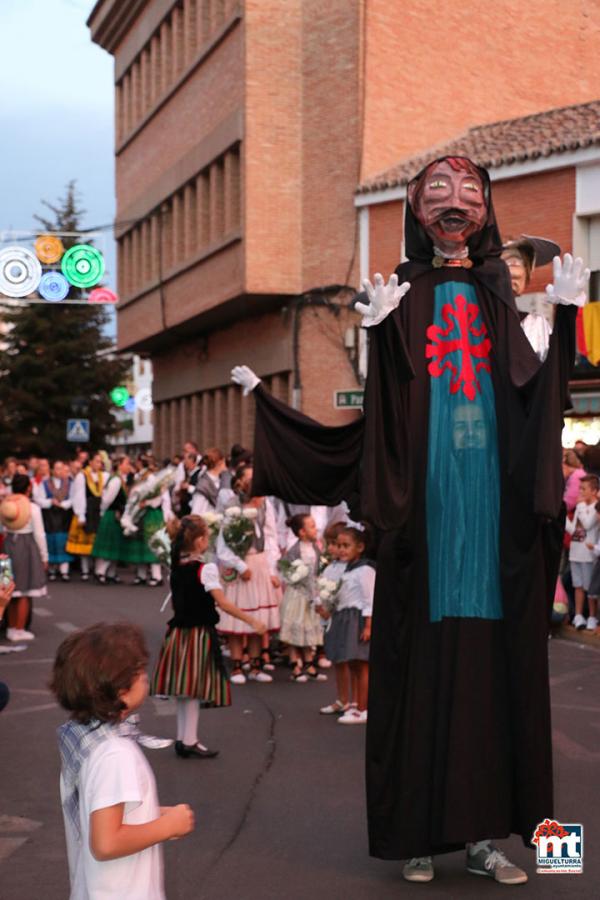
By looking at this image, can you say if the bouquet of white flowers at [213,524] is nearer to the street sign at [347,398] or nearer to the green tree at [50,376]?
the street sign at [347,398]

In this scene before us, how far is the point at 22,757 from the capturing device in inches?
322

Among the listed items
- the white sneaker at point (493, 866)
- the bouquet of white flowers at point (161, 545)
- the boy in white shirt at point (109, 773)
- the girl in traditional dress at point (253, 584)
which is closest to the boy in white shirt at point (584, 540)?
the girl in traditional dress at point (253, 584)

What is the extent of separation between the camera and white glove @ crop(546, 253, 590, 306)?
505cm

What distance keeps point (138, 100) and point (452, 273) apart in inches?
1462

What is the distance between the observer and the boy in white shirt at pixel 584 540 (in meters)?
13.7

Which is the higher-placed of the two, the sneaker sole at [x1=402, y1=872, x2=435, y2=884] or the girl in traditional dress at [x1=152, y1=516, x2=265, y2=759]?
the girl in traditional dress at [x1=152, y1=516, x2=265, y2=759]

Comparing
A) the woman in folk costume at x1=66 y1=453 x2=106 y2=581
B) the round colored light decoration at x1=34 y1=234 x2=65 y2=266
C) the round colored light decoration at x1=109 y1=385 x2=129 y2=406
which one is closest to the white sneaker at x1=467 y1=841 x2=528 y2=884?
the woman in folk costume at x1=66 y1=453 x2=106 y2=581

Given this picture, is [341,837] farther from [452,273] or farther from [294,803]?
[452,273]

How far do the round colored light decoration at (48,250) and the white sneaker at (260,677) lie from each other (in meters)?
19.0

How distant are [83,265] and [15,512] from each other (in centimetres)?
1545

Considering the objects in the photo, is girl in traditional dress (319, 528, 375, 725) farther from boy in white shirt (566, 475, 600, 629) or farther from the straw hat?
the straw hat

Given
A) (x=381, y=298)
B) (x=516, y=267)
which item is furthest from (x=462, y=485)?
(x=516, y=267)

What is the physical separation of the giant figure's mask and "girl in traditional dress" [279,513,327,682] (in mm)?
5933

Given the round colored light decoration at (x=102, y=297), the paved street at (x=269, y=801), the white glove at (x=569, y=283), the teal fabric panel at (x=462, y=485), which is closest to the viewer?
the white glove at (x=569, y=283)
